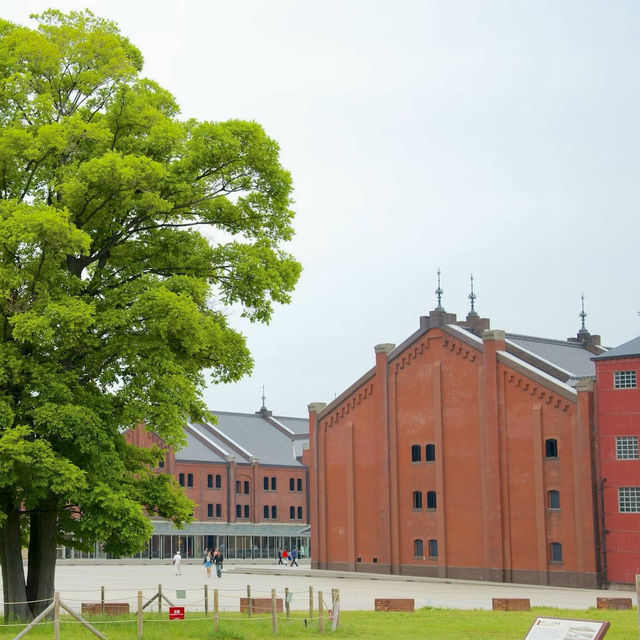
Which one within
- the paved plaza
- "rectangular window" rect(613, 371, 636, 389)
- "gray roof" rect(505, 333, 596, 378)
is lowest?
the paved plaza

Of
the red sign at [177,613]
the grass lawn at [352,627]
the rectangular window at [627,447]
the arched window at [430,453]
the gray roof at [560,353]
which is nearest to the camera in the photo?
the grass lawn at [352,627]

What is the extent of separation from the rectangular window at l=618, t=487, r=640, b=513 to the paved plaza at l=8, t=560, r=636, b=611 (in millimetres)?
3934

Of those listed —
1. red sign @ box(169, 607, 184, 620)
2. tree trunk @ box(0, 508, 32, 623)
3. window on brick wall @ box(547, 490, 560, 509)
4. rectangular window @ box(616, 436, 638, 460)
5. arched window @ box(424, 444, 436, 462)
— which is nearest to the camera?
red sign @ box(169, 607, 184, 620)

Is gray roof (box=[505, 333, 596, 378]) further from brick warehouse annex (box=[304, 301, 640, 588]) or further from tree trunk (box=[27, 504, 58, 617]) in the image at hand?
tree trunk (box=[27, 504, 58, 617])

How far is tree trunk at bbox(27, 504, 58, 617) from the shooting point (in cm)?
2803

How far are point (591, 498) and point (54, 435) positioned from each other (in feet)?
107

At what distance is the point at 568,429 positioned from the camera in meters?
53.7

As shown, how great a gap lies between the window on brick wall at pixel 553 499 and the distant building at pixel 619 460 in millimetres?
2871

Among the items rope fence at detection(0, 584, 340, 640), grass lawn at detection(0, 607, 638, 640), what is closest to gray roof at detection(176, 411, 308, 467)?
rope fence at detection(0, 584, 340, 640)

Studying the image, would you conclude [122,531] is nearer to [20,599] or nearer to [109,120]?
[20,599]

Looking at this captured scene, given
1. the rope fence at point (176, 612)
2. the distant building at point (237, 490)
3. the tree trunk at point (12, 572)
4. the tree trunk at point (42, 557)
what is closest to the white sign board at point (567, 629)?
the rope fence at point (176, 612)

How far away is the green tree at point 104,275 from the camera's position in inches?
1025

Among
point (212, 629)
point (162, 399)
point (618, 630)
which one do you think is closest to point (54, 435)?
point (162, 399)

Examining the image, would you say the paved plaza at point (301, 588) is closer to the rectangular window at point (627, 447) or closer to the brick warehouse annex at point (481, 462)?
the brick warehouse annex at point (481, 462)
